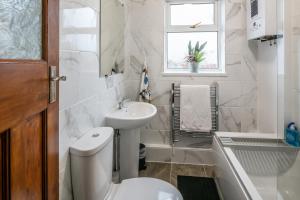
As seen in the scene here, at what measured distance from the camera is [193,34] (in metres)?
2.89

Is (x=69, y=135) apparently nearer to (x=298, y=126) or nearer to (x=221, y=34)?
(x=298, y=126)

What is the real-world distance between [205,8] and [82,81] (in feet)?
6.80

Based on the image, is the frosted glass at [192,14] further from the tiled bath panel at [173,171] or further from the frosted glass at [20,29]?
the frosted glass at [20,29]

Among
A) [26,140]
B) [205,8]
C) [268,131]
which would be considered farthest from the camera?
[205,8]

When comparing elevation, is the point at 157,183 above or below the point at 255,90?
below

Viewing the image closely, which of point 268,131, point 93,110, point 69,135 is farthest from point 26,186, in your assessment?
point 268,131

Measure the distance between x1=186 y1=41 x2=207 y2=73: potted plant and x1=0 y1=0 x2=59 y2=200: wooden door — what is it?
6.81 feet

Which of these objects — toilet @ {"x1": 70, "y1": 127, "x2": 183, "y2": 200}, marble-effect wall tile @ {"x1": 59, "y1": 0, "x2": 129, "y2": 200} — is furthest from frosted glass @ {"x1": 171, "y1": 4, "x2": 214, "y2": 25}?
toilet @ {"x1": 70, "y1": 127, "x2": 183, "y2": 200}

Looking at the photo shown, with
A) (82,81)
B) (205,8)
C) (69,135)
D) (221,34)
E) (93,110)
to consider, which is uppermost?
(205,8)

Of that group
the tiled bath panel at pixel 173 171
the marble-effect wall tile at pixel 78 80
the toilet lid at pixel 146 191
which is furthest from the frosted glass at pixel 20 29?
the tiled bath panel at pixel 173 171

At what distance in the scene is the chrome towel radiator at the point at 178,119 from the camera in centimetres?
270

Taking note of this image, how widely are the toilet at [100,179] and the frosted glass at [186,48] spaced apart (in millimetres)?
1735

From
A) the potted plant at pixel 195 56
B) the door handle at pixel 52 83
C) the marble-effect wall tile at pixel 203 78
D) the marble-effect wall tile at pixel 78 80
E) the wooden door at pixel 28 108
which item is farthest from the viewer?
the potted plant at pixel 195 56

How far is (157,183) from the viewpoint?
4.87 ft
